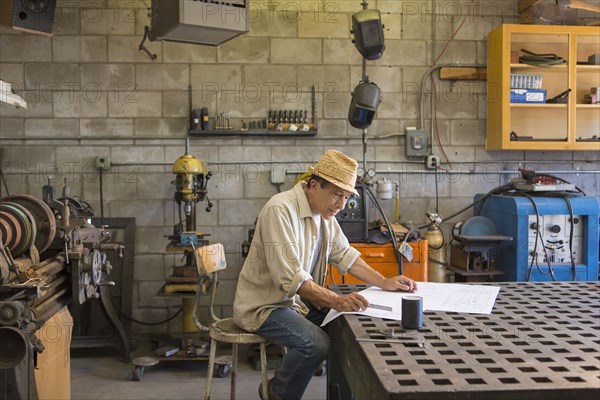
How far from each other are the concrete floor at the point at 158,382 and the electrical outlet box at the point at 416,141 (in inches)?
67.4

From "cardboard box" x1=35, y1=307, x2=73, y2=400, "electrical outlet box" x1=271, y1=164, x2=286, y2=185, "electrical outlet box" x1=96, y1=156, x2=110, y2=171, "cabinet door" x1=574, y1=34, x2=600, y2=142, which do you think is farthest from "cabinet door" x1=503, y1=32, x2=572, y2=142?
"cardboard box" x1=35, y1=307, x2=73, y2=400

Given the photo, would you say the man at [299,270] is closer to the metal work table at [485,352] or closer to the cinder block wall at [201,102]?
the metal work table at [485,352]

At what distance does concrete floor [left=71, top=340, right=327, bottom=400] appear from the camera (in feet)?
10.8

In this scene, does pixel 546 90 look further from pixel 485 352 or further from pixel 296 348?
pixel 485 352

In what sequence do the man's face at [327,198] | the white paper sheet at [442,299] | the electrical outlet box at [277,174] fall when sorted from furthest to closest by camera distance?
the electrical outlet box at [277,174] < the man's face at [327,198] < the white paper sheet at [442,299]

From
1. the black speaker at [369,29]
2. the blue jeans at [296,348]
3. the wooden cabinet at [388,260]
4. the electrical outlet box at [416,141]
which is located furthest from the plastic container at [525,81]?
the blue jeans at [296,348]

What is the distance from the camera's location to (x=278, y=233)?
92.4 inches

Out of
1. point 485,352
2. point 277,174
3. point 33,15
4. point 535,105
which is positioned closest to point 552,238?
point 535,105

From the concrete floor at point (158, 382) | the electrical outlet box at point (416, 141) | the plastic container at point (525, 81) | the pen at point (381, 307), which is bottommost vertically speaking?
the concrete floor at point (158, 382)

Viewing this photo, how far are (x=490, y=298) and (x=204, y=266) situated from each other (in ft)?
4.12

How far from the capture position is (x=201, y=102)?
4.19 m

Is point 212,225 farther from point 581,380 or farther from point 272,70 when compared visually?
point 581,380

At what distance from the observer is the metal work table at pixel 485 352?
3.92ft

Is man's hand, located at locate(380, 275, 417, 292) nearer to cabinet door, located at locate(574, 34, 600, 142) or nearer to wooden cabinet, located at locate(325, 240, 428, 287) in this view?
wooden cabinet, located at locate(325, 240, 428, 287)
